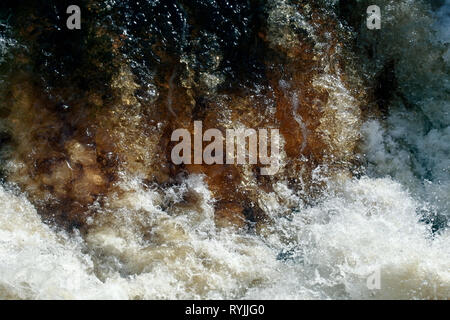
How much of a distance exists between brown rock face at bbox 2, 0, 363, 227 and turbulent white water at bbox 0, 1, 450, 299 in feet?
0.42

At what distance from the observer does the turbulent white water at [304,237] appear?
9.64ft

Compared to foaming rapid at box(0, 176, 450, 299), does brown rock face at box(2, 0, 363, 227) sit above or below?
above

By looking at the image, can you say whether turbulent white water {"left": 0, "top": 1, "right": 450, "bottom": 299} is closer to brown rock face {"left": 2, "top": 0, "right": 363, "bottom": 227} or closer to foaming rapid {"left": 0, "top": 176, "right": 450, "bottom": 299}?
foaming rapid {"left": 0, "top": 176, "right": 450, "bottom": 299}

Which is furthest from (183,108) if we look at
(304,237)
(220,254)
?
(304,237)

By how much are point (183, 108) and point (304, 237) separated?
1.24 metres

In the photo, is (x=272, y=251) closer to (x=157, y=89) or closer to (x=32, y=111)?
(x=157, y=89)

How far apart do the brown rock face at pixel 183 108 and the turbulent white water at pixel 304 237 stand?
127 mm

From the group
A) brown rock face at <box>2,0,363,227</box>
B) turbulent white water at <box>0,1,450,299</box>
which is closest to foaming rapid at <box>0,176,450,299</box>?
turbulent white water at <box>0,1,450,299</box>

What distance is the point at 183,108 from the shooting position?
11.9 ft

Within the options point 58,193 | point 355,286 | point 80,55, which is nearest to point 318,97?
point 355,286

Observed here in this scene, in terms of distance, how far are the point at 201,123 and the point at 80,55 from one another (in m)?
0.97

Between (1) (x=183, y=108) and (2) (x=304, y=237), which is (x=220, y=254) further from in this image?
(1) (x=183, y=108)

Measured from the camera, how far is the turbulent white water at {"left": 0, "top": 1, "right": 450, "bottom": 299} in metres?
2.94
